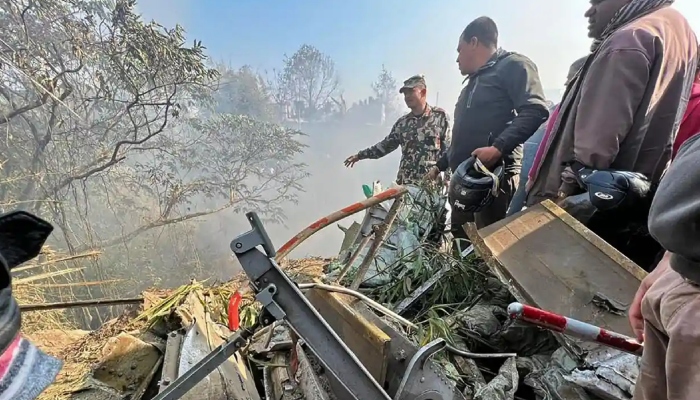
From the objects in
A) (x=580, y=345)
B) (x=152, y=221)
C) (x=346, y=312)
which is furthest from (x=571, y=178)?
(x=152, y=221)

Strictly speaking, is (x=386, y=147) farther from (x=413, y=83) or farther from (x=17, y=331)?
(x=17, y=331)

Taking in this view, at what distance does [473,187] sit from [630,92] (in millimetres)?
938

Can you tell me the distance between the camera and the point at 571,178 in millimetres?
2197

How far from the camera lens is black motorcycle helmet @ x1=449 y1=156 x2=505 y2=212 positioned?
259cm

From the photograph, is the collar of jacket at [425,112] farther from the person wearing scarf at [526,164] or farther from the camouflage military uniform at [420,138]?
the person wearing scarf at [526,164]

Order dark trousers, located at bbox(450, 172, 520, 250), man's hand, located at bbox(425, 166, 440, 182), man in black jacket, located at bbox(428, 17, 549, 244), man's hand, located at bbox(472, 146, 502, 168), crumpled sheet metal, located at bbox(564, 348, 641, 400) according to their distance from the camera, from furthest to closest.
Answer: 1. man's hand, located at bbox(425, 166, 440, 182)
2. dark trousers, located at bbox(450, 172, 520, 250)
3. man in black jacket, located at bbox(428, 17, 549, 244)
4. man's hand, located at bbox(472, 146, 502, 168)
5. crumpled sheet metal, located at bbox(564, 348, 641, 400)

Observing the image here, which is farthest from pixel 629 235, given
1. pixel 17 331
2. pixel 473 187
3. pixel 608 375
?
pixel 17 331

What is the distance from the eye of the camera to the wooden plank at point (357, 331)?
1.45 m

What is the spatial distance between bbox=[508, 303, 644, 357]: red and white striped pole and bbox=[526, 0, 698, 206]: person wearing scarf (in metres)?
1.04

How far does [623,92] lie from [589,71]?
21cm

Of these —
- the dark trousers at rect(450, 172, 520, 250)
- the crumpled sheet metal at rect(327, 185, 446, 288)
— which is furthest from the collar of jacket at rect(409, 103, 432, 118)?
the dark trousers at rect(450, 172, 520, 250)

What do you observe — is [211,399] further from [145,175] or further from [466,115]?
[145,175]

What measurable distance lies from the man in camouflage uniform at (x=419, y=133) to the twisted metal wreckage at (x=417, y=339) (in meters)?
2.59

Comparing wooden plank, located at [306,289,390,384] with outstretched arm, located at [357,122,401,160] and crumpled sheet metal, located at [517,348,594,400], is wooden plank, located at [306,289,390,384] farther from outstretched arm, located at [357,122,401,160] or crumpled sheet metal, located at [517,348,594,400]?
outstretched arm, located at [357,122,401,160]
